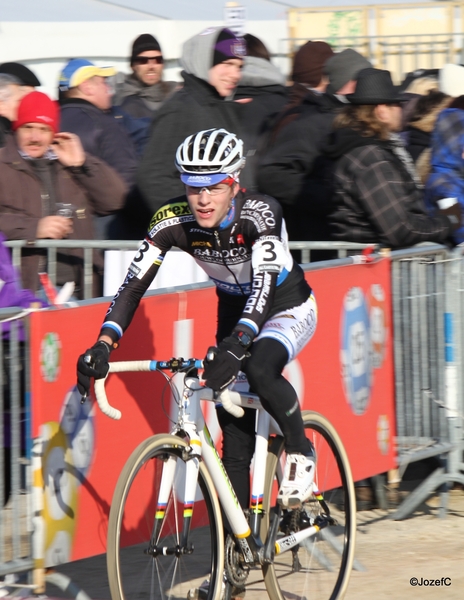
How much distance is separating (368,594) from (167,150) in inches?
111

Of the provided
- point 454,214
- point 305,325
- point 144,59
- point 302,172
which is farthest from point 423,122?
point 305,325

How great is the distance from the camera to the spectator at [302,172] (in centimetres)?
671

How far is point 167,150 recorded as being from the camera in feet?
21.5

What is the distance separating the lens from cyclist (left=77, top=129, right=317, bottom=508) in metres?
4.25

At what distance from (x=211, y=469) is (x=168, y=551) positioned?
0.38 metres

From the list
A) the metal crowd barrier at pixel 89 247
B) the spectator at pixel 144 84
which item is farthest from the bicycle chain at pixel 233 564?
the spectator at pixel 144 84

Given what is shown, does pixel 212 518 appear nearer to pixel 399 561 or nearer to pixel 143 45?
pixel 399 561

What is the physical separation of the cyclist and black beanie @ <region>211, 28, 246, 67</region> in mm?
2324

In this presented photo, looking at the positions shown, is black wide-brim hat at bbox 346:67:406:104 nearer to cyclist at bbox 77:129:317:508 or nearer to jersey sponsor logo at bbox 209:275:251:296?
cyclist at bbox 77:129:317:508

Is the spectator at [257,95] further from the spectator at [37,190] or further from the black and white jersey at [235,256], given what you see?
the black and white jersey at [235,256]

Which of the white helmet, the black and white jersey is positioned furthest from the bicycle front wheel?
Result: the white helmet

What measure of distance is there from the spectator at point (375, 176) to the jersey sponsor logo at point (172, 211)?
6.78 ft

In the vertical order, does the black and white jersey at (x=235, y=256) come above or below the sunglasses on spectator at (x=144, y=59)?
below

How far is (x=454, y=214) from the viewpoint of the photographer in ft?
22.2
